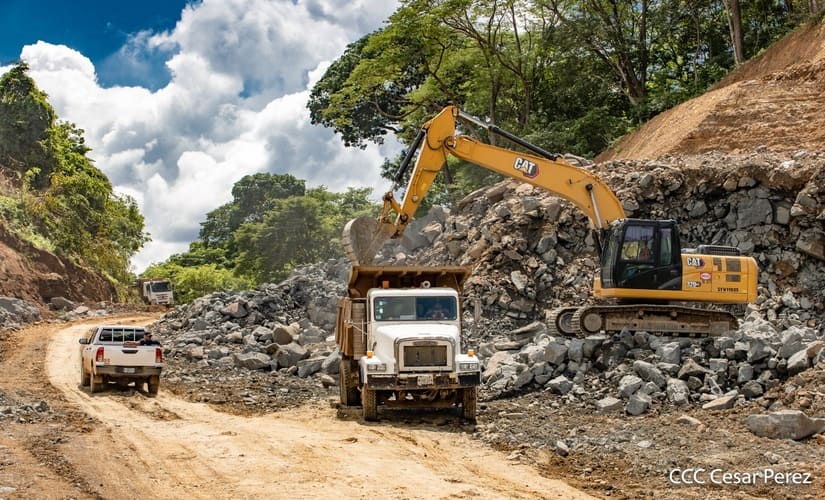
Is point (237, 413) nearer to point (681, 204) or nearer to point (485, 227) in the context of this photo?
point (485, 227)

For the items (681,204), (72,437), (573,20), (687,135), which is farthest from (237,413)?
→ (573,20)

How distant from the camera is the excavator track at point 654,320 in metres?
21.2

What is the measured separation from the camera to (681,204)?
28.9 m

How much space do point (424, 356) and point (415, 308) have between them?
131 cm

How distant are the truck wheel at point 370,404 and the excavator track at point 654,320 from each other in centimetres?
638

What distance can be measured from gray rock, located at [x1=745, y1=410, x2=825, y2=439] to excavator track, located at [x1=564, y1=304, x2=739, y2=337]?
7401 millimetres

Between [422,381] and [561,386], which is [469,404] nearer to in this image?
[422,381]

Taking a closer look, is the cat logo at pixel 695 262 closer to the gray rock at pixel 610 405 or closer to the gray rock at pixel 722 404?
the gray rock at pixel 610 405

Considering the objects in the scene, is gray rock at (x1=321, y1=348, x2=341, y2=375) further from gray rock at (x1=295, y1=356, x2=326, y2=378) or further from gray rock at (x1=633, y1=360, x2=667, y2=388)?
gray rock at (x1=633, y1=360, x2=667, y2=388)

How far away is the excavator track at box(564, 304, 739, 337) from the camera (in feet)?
69.6

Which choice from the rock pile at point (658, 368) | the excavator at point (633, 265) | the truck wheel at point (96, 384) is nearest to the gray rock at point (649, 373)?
the rock pile at point (658, 368)

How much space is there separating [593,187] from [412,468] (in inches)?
444

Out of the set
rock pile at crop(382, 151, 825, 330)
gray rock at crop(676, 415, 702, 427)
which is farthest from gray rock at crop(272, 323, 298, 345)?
gray rock at crop(676, 415, 702, 427)

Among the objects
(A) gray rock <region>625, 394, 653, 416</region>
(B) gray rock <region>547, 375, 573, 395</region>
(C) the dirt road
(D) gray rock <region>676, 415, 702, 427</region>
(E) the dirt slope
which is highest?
(E) the dirt slope
